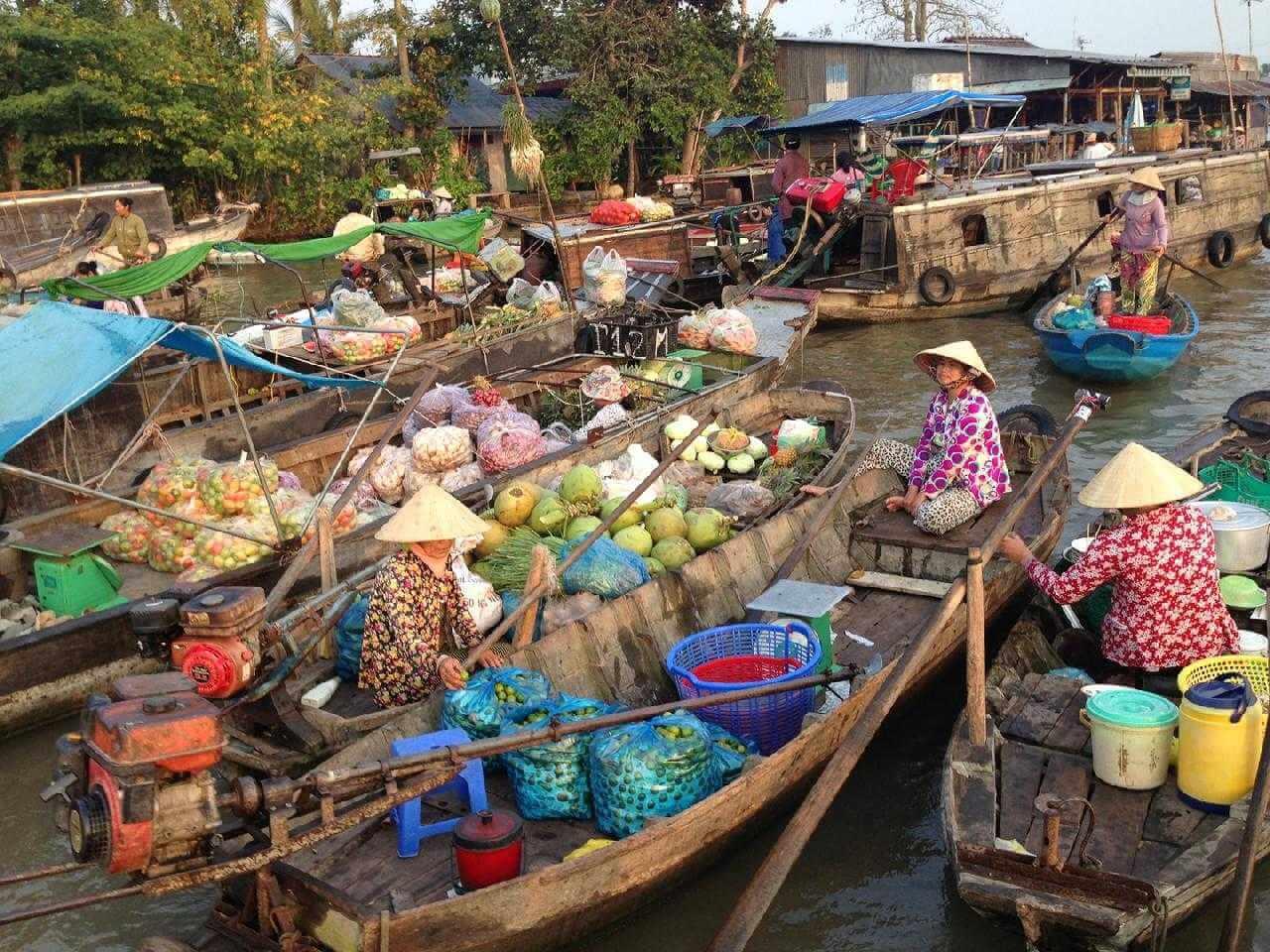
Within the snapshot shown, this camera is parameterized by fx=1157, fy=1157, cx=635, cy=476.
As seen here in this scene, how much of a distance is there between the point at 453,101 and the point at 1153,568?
25.4 m

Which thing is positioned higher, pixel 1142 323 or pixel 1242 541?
pixel 1142 323

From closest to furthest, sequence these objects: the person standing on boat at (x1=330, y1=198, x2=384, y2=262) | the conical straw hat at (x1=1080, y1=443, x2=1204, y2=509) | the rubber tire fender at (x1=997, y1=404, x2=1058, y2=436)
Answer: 1. the conical straw hat at (x1=1080, y1=443, x2=1204, y2=509)
2. the rubber tire fender at (x1=997, y1=404, x2=1058, y2=436)
3. the person standing on boat at (x1=330, y1=198, x2=384, y2=262)

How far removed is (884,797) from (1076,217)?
47.1 ft

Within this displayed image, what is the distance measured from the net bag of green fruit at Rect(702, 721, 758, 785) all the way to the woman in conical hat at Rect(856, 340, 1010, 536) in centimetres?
224

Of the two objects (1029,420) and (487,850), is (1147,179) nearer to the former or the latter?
(1029,420)

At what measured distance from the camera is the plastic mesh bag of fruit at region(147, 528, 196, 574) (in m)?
7.36

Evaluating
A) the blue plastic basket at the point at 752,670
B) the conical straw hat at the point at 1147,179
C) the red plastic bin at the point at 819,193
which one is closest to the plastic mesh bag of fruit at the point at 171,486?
the blue plastic basket at the point at 752,670

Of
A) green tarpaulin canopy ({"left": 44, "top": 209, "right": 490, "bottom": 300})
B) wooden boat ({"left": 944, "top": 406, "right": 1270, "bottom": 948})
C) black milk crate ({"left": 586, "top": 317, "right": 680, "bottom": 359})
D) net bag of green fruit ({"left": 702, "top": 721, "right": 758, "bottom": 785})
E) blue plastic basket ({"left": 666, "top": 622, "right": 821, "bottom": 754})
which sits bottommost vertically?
wooden boat ({"left": 944, "top": 406, "right": 1270, "bottom": 948})

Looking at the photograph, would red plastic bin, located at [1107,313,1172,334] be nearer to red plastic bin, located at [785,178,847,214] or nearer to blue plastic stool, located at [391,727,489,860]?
red plastic bin, located at [785,178,847,214]

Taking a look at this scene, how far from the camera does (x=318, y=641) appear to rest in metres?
5.81

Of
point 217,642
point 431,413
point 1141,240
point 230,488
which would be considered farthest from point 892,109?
point 217,642

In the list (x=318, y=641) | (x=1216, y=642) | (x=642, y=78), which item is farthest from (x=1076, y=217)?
(x=318, y=641)

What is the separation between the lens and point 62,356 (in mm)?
6895

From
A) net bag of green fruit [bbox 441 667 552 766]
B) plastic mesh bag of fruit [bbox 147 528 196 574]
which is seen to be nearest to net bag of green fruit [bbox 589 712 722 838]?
net bag of green fruit [bbox 441 667 552 766]
